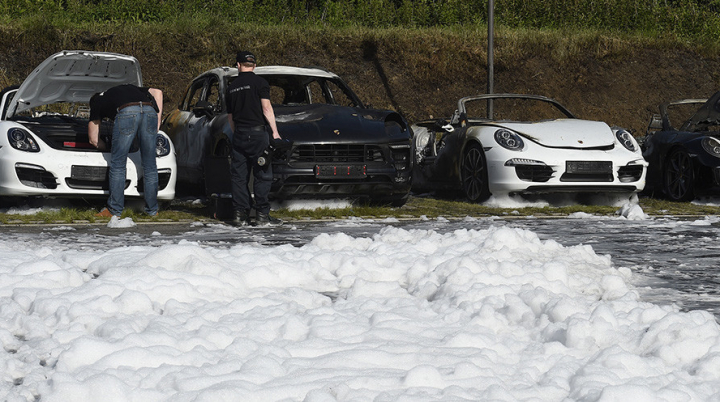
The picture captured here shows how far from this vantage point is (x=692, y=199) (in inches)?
471

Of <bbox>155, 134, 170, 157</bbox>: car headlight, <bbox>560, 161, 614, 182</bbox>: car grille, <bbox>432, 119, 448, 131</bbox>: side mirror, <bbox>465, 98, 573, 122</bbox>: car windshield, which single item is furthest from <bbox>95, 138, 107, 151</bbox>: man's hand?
<bbox>465, 98, 573, 122</bbox>: car windshield

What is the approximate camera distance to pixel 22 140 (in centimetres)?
945

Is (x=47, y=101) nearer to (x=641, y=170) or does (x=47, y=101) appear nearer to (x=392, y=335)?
(x=641, y=170)

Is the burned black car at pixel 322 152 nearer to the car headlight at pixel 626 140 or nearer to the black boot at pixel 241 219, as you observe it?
A: the black boot at pixel 241 219

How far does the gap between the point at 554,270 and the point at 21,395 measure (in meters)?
2.90

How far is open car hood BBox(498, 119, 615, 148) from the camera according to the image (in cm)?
1107

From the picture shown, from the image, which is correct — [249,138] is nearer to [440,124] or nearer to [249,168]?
[249,168]

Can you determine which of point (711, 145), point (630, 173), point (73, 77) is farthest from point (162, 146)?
point (711, 145)

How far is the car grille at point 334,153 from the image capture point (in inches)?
388

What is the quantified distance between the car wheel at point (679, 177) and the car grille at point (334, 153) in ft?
13.4

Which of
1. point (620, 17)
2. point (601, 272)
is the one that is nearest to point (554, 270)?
point (601, 272)

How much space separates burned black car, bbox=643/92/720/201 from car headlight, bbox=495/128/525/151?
6.59 feet

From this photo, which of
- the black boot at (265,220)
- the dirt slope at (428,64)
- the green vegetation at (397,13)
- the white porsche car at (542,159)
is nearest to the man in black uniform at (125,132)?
the black boot at (265,220)

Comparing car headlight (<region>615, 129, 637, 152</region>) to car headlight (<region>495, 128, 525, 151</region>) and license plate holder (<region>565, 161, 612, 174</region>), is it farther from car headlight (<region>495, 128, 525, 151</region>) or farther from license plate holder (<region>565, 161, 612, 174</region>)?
car headlight (<region>495, 128, 525, 151</region>)
